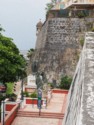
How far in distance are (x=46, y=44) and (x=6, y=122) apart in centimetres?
2436

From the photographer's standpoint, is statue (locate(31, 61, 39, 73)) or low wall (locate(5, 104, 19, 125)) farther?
statue (locate(31, 61, 39, 73))

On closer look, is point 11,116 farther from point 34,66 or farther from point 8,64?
point 34,66

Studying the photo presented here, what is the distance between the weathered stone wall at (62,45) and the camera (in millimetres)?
37750

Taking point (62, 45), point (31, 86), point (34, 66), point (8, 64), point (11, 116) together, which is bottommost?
point (11, 116)

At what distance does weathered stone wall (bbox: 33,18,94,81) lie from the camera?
124ft

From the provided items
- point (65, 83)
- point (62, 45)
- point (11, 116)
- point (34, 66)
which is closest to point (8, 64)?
point (65, 83)

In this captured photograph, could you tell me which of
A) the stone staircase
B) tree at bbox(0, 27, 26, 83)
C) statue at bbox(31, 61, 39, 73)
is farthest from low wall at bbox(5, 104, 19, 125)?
statue at bbox(31, 61, 39, 73)

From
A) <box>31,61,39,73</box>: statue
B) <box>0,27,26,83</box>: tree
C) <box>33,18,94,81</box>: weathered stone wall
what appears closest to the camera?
<box>0,27,26,83</box>: tree

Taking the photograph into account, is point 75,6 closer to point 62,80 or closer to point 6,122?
point 62,80

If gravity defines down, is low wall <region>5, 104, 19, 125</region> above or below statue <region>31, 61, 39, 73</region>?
below

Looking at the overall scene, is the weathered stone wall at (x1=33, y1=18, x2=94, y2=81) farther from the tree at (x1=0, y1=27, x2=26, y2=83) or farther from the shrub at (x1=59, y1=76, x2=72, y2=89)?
the tree at (x1=0, y1=27, x2=26, y2=83)

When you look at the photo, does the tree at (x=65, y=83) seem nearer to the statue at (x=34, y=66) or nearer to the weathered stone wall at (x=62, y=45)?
the weathered stone wall at (x=62, y=45)

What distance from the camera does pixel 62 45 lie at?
38.6m

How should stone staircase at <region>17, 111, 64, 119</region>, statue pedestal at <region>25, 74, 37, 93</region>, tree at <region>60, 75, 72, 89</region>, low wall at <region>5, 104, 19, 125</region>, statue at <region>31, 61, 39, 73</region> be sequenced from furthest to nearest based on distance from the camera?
statue at <region>31, 61, 39, 73</region> < tree at <region>60, 75, 72, 89</region> < statue pedestal at <region>25, 74, 37, 93</region> < stone staircase at <region>17, 111, 64, 119</region> < low wall at <region>5, 104, 19, 125</region>
